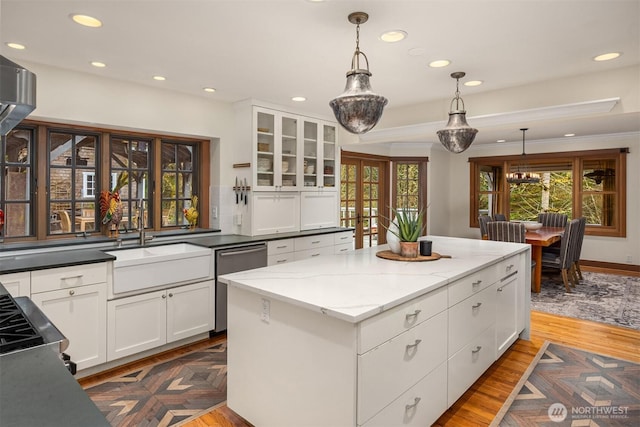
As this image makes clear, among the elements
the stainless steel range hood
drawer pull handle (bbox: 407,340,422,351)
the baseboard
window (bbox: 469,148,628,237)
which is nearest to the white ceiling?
the stainless steel range hood

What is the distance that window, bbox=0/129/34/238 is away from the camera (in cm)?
320

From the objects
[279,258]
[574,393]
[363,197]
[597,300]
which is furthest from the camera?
[363,197]

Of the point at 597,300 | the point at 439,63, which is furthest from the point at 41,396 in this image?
the point at 597,300

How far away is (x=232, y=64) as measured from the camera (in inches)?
122

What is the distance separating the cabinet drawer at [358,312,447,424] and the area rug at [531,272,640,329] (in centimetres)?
294

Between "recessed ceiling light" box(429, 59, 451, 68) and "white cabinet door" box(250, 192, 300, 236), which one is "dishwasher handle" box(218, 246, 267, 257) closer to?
"white cabinet door" box(250, 192, 300, 236)

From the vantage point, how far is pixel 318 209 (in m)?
5.09

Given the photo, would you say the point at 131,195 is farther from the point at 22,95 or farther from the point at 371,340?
the point at 371,340

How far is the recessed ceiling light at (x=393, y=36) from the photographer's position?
2475mm

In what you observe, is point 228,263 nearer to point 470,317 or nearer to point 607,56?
point 470,317

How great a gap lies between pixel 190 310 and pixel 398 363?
7.10 ft

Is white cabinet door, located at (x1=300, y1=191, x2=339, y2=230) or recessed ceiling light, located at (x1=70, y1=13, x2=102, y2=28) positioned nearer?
recessed ceiling light, located at (x1=70, y1=13, x2=102, y2=28)

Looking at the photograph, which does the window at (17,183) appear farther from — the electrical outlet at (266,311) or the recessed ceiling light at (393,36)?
the recessed ceiling light at (393,36)

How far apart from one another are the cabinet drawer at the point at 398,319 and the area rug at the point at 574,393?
84cm
